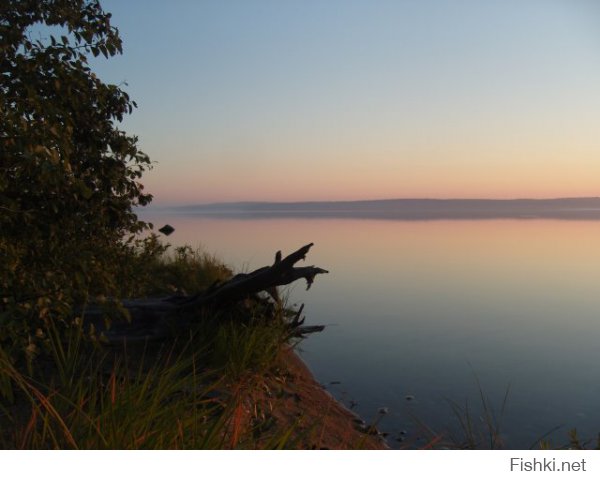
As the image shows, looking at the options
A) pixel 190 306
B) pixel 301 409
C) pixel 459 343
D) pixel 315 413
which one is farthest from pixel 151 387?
pixel 459 343

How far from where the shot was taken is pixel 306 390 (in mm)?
8609

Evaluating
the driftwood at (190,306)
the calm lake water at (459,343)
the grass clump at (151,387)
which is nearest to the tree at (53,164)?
the grass clump at (151,387)

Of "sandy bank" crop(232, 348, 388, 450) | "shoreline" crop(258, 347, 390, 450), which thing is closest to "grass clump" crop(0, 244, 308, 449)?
"sandy bank" crop(232, 348, 388, 450)

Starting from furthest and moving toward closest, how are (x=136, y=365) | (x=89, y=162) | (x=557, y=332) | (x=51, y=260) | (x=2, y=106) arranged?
(x=557, y=332), (x=136, y=365), (x=89, y=162), (x=51, y=260), (x=2, y=106)

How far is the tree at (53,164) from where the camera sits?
15.6 ft

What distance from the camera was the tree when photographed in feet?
15.6

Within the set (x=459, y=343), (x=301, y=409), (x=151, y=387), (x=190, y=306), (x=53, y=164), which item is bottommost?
(x=459, y=343)

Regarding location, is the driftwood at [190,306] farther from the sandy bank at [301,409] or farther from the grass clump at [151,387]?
the sandy bank at [301,409]

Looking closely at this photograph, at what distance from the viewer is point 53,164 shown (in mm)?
4383

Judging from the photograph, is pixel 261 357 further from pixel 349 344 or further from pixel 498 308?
pixel 498 308

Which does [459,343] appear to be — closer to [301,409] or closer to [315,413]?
[315,413]

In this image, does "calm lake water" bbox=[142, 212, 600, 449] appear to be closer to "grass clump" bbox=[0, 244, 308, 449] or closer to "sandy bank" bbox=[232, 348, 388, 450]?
"sandy bank" bbox=[232, 348, 388, 450]

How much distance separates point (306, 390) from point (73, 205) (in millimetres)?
4463
